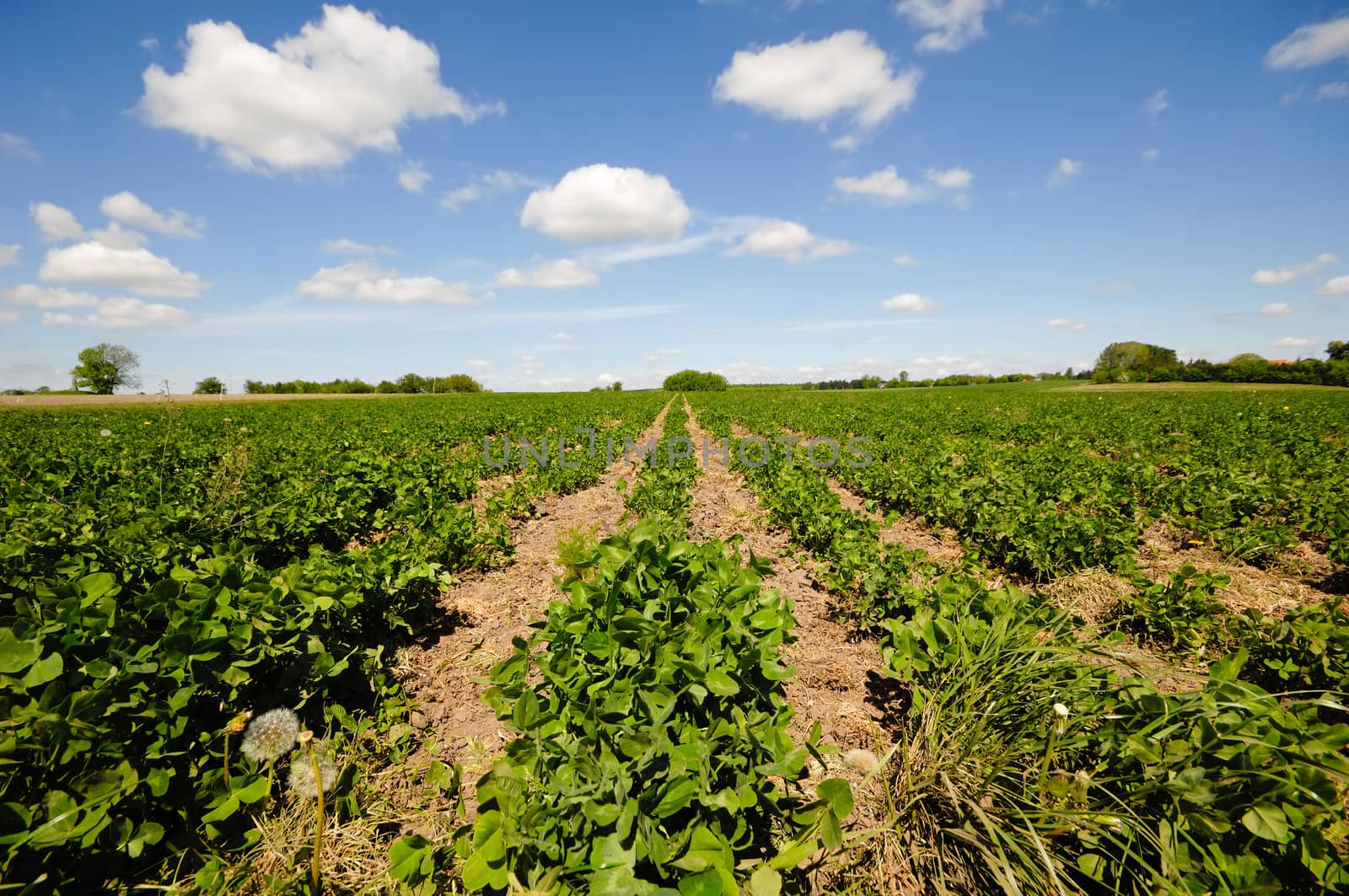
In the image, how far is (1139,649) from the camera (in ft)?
14.9

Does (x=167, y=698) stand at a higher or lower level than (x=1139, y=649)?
higher

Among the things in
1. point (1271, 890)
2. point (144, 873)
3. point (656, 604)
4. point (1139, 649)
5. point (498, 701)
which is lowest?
point (1139, 649)

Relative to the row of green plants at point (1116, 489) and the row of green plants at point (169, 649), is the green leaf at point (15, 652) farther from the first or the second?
the row of green plants at point (1116, 489)

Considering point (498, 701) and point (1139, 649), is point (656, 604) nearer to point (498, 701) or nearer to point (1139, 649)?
point (498, 701)

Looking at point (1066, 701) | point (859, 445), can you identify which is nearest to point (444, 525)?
point (1066, 701)

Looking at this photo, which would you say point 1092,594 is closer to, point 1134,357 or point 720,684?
point 720,684

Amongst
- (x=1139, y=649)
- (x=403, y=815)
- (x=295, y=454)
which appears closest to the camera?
(x=403, y=815)

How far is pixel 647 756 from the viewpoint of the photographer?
1713 millimetres

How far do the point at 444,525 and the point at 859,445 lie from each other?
12.5m

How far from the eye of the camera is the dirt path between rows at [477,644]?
345 cm

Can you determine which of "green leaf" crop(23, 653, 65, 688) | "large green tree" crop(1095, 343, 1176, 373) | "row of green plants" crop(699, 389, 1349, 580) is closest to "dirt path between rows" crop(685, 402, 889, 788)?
"row of green plants" crop(699, 389, 1349, 580)

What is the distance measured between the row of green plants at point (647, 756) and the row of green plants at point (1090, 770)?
0.55 metres

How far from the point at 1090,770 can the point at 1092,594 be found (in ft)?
12.9

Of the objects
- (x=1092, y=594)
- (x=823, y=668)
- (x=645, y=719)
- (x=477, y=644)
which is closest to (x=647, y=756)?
(x=645, y=719)
